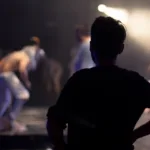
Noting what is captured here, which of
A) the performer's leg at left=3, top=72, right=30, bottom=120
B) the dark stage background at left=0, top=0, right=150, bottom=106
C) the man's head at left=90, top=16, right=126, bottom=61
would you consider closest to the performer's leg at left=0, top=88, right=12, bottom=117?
the performer's leg at left=3, top=72, right=30, bottom=120

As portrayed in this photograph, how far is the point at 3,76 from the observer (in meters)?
6.43

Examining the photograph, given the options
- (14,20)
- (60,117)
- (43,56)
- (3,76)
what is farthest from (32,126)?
(60,117)

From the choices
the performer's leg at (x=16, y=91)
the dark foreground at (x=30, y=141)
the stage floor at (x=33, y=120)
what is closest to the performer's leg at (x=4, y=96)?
the performer's leg at (x=16, y=91)

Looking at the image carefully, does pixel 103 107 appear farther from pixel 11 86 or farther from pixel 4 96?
pixel 4 96

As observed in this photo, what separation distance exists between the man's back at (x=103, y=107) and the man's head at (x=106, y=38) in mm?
58

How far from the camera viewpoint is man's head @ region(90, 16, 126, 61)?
1702 millimetres

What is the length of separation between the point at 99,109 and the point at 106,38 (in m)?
0.27

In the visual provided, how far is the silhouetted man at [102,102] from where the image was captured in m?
1.67

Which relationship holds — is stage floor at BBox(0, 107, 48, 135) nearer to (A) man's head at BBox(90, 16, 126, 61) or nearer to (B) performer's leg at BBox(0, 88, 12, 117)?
(B) performer's leg at BBox(0, 88, 12, 117)

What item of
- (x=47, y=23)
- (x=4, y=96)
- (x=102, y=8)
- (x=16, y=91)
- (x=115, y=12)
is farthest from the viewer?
(x=115, y=12)

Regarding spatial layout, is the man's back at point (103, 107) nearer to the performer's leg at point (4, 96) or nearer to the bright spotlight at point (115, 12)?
the performer's leg at point (4, 96)

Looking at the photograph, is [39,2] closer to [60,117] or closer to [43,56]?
[43,56]

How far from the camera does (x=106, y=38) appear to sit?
171 cm

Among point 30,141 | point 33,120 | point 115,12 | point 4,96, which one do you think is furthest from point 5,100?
point 115,12
